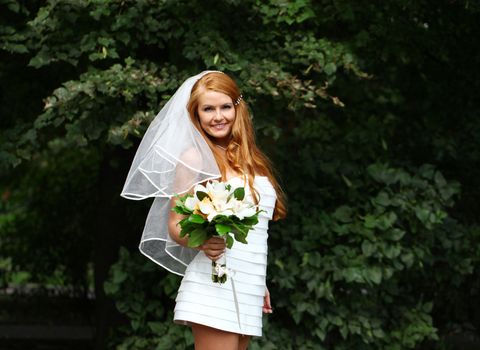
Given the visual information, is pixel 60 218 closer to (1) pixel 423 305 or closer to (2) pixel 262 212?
(1) pixel 423 305

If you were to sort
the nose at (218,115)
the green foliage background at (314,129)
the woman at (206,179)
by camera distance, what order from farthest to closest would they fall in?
the green foliage background at (314,129)
the nose at (218,115)
the woman at (206,179)

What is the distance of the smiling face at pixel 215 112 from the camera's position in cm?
411

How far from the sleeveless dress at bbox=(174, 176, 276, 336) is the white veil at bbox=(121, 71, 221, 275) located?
21cm

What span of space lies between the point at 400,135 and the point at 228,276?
3.44 metres

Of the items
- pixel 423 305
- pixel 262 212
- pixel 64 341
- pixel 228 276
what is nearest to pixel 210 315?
pixel 228 276

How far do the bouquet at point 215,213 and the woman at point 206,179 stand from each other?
0.30 feet

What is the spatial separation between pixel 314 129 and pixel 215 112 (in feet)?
9.36

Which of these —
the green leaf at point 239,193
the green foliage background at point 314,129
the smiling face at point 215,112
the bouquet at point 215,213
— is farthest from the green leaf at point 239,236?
the green foliage background at point 314,129

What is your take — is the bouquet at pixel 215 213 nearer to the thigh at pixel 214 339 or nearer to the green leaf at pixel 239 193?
the green leaf at pixel 239 193

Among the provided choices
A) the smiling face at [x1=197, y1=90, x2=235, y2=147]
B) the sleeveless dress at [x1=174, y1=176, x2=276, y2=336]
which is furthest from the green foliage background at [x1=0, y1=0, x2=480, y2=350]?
the sleeveless dress at [x1=174, y1=176, x2=276, y2=336]

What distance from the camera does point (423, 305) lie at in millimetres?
6586

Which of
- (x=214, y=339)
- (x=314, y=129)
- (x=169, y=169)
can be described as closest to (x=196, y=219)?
(x=169, y=169)

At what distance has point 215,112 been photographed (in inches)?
162

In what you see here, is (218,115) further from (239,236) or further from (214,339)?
(214,339)
